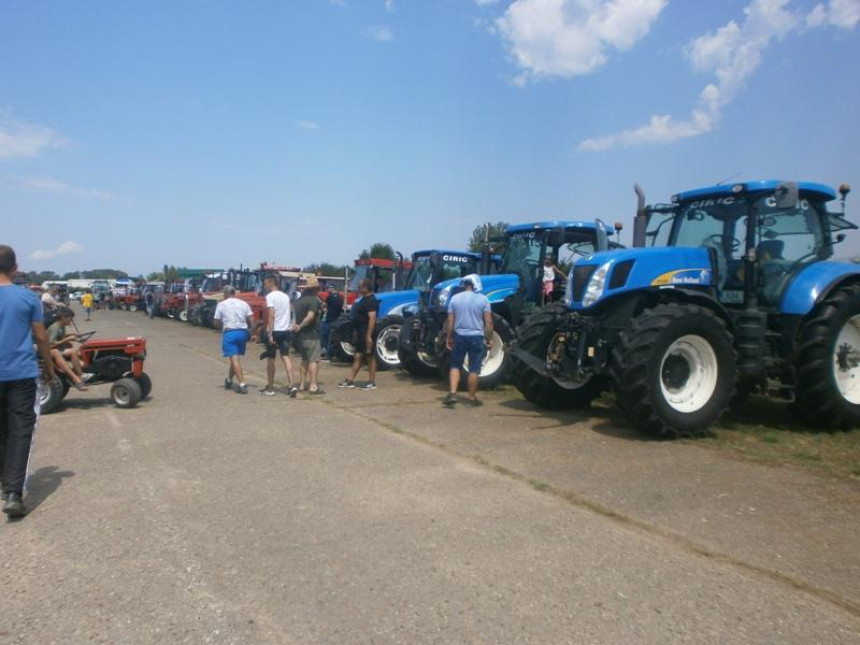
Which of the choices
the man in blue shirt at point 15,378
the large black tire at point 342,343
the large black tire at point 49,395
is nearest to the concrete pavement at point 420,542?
the man in blue shirt at point 15,378

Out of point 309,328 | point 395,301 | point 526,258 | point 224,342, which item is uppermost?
point 526,258

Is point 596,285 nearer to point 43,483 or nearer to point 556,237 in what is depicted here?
point 556,237

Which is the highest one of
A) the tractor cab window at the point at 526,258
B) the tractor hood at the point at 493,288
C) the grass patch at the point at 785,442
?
the tractor cab window at the point at 526,258

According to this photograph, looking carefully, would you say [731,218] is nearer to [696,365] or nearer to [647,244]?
[647,244]

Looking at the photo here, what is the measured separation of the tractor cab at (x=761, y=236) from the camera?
24.1 ft

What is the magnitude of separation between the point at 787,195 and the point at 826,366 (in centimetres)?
183

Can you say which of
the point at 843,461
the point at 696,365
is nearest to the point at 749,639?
the point at 843,461

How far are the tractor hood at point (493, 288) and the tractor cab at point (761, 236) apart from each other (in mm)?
3264

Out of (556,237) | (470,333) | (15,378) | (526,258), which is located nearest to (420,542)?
(15,378)

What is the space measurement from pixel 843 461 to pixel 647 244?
3646 mm

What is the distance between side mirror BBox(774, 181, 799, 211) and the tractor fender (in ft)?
3.15

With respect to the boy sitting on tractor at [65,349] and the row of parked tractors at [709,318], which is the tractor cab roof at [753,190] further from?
the boy sitting on tractor at [65,349]

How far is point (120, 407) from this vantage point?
8484mm

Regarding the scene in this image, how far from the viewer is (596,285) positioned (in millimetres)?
6926
